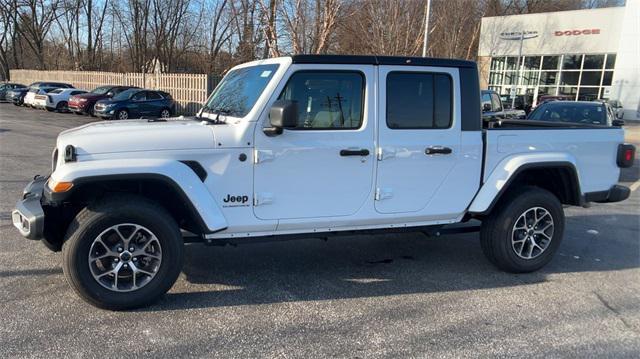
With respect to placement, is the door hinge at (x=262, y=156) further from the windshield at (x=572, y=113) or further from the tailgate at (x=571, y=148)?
the windshield at (x=572, y=113)

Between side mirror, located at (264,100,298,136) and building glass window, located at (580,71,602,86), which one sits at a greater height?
building glass window, located at (580,71,602,86)

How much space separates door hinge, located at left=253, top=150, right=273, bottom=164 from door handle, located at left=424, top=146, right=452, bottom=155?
1444 mm

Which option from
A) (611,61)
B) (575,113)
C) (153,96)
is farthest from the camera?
(611,61)

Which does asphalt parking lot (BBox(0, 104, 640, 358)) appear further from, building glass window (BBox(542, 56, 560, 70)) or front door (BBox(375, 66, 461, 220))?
building glass window (BBox(542, 56, 560, 70))

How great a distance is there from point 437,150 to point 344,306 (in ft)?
5.37

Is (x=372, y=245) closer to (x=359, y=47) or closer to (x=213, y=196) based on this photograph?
(x=213, y=196)

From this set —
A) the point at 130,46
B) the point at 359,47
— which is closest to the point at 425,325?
the point at 359,47

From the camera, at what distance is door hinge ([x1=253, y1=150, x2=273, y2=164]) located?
406 centimetres

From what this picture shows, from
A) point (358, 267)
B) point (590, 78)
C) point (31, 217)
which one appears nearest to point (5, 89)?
point (31, 217)

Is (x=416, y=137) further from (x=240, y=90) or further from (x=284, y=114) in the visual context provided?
(x=240, y=90)

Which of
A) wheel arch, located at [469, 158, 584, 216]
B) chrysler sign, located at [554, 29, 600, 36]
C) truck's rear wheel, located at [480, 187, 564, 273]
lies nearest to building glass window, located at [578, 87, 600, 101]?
chrysler sign, located at [554, 29, 600, 36]

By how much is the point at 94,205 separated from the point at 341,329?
6.89 feet

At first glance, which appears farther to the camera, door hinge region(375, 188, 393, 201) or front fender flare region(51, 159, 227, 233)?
door hinge region(375, 188, 393, 201)

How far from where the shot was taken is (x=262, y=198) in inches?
163
